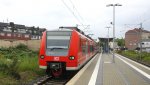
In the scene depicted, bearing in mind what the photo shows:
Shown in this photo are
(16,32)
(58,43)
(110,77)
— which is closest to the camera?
(110,77)

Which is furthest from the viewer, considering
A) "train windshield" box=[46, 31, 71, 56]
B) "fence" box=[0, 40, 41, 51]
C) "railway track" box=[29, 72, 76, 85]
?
"fence" box=[0, 40, 41, 51]

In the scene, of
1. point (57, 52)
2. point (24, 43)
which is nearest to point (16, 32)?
point (24, 43)

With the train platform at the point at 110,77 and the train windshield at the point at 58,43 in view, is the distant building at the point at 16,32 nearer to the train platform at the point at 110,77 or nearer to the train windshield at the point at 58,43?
the train platform at the point at 110,77

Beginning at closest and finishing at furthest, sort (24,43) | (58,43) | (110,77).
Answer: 1. (110,77)
2. (58,43)
3. (24,43)

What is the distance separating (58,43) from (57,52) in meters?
0.66

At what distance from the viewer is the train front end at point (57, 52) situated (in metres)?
19.2

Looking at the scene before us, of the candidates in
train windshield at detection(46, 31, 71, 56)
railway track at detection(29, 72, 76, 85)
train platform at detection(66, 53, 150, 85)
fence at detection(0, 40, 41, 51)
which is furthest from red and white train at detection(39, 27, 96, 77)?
fence at detection(0, 40, 41, 51)

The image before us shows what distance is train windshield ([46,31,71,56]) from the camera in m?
19.4

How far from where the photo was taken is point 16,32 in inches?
Result: 4700

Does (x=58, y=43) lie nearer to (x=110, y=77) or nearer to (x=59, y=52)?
(x=59, y=52)

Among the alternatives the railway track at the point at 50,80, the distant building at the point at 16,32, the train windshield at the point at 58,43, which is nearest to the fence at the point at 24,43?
the railway track at the point at 50,80

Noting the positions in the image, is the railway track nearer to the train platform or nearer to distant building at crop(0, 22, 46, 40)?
the train platform

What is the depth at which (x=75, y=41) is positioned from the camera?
Answer: 19.9 metres

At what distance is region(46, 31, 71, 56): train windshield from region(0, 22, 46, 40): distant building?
8781 cm
